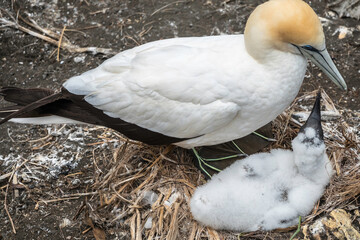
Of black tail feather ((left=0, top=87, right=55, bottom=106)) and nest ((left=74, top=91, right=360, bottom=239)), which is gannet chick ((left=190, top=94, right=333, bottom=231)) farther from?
black tail feather ((left=0, top=87, right=55, bottom=106))

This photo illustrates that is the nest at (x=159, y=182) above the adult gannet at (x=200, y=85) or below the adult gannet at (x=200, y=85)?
below

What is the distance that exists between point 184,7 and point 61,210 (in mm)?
2198

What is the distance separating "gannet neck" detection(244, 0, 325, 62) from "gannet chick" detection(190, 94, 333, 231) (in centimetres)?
45

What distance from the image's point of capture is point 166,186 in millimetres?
3223

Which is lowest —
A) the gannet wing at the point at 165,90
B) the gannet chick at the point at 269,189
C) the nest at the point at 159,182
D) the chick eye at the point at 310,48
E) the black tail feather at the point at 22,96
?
the nest at the point at 159,182

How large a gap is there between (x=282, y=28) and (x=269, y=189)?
1.00 metres

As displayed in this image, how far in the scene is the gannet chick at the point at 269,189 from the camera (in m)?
2.83

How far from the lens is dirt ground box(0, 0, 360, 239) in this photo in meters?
3.39

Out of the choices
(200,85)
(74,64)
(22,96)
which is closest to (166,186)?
(200,85)

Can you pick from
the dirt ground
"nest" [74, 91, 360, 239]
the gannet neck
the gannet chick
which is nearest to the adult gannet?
the gannet neck

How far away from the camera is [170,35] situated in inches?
172

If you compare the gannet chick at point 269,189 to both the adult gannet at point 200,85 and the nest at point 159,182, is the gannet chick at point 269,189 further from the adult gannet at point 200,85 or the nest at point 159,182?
the adult gannet at point 200,85

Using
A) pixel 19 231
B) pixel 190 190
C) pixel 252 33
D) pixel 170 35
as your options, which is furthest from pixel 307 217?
A: pixel 170 35

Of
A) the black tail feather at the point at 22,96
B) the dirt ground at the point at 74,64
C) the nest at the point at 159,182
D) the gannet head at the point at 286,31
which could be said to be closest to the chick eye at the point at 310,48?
the gannet head at the point at 286,31
